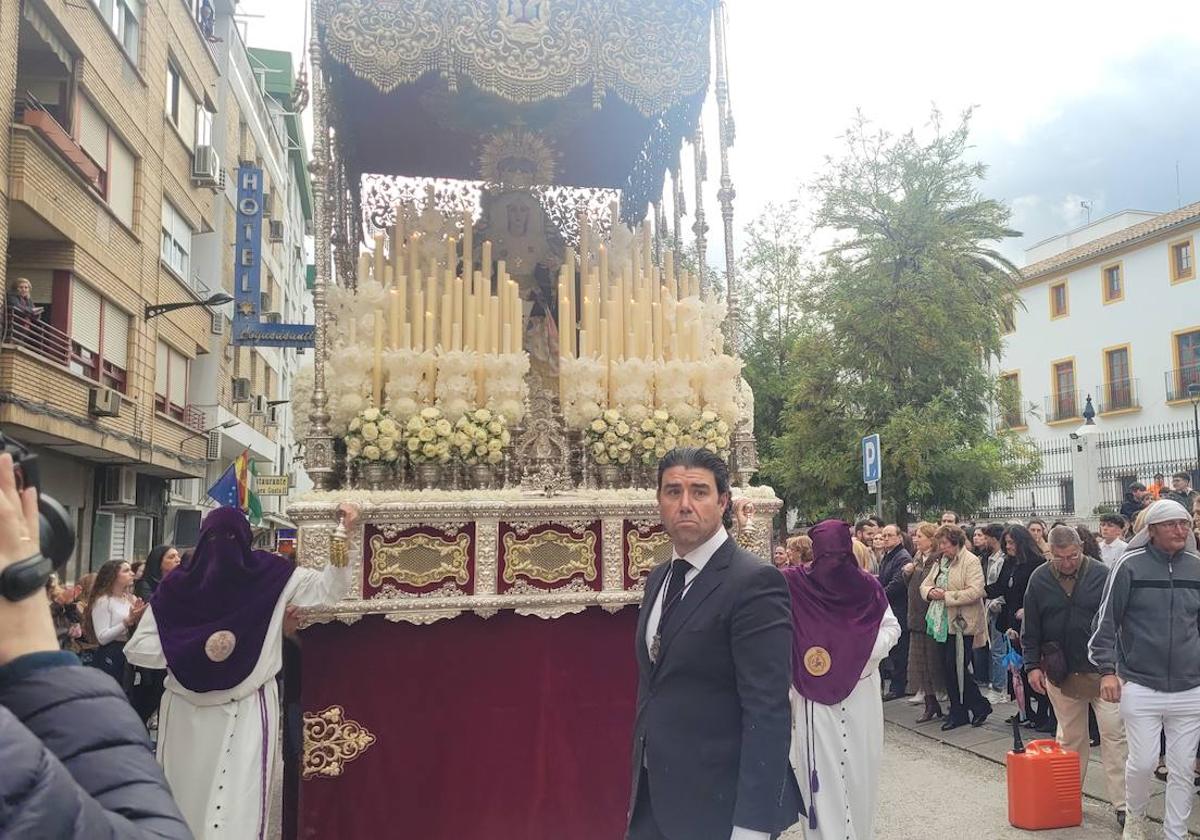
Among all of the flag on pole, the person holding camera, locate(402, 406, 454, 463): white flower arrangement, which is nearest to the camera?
the person holding camera

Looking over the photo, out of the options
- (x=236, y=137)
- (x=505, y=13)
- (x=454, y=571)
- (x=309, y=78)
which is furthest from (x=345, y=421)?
(x=236, y=137)

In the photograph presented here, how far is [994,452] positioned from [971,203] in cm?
557

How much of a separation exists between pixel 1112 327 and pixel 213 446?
105ft

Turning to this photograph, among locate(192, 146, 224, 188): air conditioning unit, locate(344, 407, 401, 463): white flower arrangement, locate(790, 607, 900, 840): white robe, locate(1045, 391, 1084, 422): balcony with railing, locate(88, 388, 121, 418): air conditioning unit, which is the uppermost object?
locate(192, 146, 224, 188): air conditioning unit

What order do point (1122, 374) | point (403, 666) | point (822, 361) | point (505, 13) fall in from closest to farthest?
point (403, 666)
point (505, 13)
point (822, 361)
point (1122, 374)

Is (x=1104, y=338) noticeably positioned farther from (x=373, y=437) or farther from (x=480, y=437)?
(x=373, y=437)

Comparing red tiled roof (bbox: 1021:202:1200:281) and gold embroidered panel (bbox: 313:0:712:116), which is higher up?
red tiled roof (bbox: 1021:202:1200:281)

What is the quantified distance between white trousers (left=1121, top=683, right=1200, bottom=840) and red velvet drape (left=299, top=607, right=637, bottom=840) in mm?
2864

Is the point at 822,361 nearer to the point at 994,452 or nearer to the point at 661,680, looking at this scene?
the point at 994,452

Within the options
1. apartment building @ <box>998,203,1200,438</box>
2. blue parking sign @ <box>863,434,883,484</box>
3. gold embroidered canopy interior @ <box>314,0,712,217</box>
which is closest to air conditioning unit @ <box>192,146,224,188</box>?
gold embroidered canopy interior @ <box>314,0,712,217</box>

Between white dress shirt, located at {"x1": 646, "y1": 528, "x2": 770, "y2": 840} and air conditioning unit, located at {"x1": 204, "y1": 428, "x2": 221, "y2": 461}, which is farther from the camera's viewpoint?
air conditioning unit, located at {"x1": 204, "y1": 428, "x2": 221, "y2": 461}

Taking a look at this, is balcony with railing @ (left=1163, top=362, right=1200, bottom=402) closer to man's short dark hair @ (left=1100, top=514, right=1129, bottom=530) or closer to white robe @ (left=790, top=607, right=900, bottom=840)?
man's short dark hair @ (left=1100, top=514, right=1129, bottom=530)

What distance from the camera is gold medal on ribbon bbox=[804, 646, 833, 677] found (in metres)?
5.37

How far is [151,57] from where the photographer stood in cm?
1938
